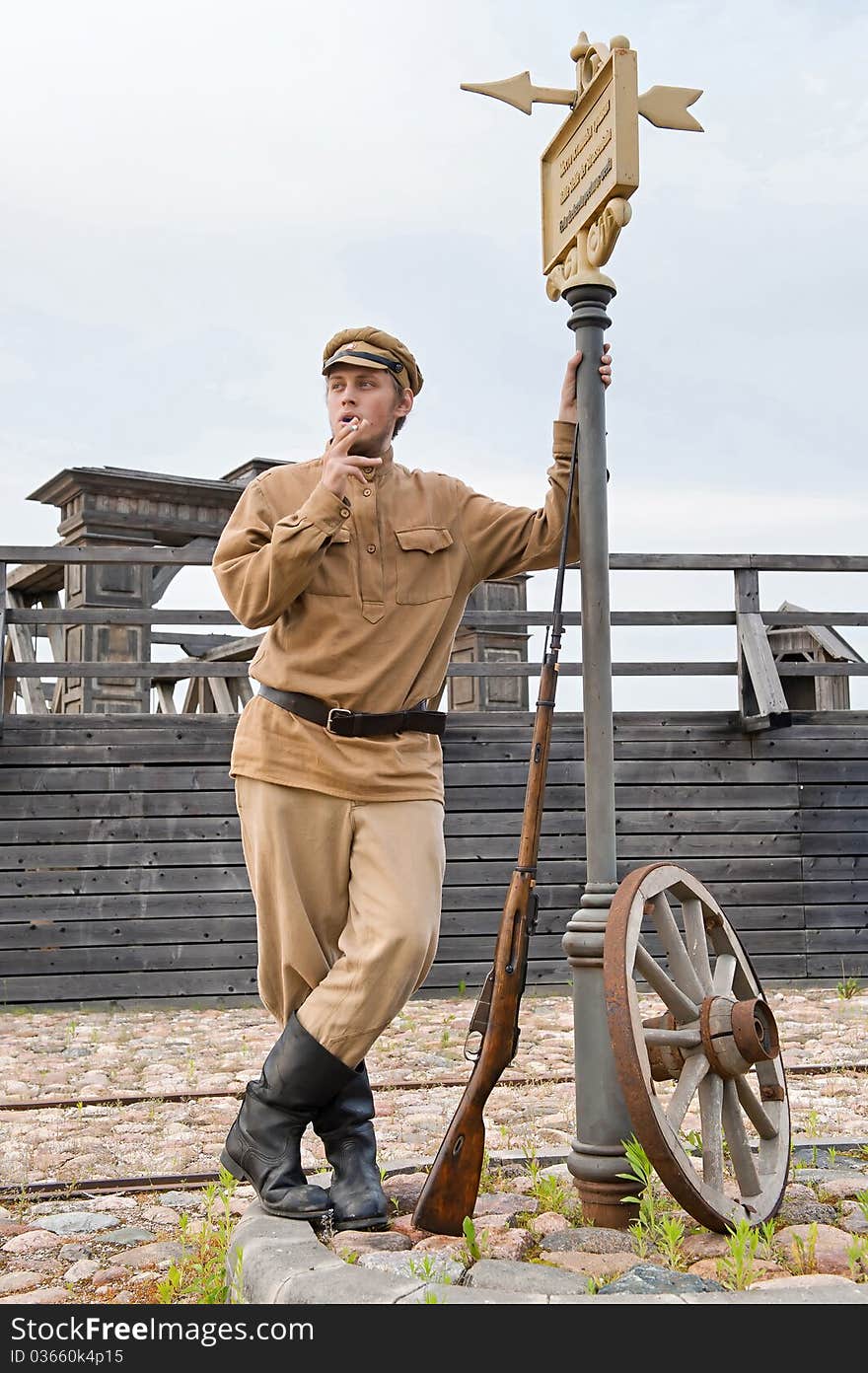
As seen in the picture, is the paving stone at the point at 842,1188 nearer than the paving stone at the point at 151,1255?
No

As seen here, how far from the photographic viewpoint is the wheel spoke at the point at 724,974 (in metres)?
3.34

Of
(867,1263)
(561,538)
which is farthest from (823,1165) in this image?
(561,538)

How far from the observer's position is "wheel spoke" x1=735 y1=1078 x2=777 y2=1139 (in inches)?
126

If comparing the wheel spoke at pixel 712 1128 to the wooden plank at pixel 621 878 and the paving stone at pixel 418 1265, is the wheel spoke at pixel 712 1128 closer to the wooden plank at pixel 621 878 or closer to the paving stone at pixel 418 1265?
the paving stone at pixel 418 1265

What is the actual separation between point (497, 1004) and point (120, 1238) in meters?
1.25

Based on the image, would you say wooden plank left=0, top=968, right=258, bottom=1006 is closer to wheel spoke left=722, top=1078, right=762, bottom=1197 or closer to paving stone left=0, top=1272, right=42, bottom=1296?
paving stone left=0, top=1272, right=42, bottom=1296

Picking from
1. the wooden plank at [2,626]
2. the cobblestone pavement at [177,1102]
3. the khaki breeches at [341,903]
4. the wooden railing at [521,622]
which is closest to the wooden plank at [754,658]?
the wooden railing at [521,622]

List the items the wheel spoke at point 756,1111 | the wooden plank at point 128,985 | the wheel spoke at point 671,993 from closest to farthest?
1. the wheel spoke at point 671,993
2. the wheel spoke at point 756,1111
3. the wooden plank at point 128,985

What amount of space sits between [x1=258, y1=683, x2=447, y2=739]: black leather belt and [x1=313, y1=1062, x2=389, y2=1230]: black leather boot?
32.3 inches

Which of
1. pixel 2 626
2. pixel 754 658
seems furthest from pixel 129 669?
pixel 754 658

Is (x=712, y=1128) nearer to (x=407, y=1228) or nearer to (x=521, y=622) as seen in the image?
(x=407, y=1228)

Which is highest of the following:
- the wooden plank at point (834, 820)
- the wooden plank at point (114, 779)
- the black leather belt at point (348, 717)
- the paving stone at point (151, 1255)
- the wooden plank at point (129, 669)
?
the wooden plank at point (129, 669)

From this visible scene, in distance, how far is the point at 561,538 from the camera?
337cm

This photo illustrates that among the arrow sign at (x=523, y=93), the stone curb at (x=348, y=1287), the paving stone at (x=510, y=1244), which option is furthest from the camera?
the arrow sign at (x=523, y=93)
